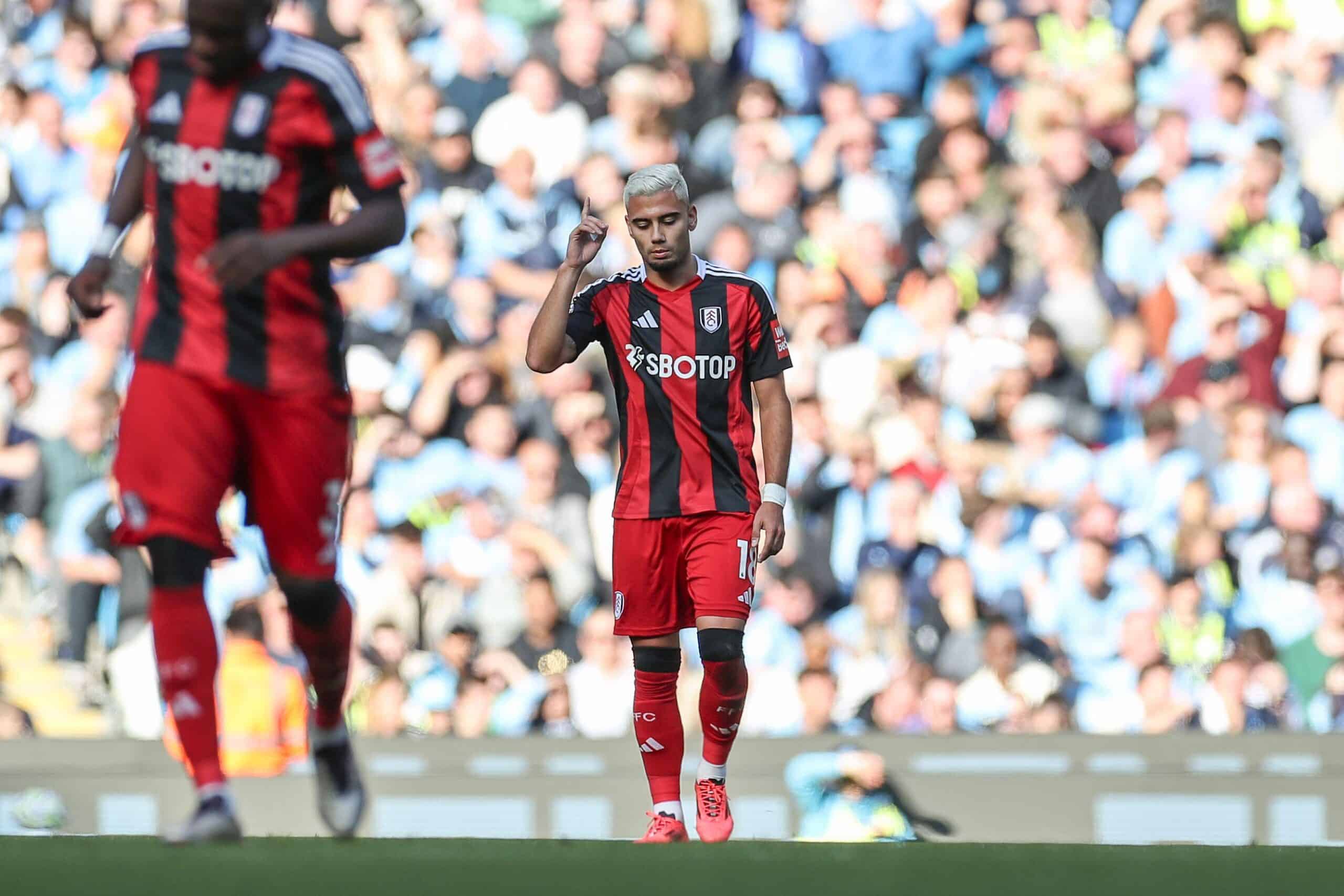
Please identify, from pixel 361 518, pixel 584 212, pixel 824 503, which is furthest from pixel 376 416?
pixel 584 212

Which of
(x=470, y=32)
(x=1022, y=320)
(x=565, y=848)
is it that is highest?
(x=470, y=32)

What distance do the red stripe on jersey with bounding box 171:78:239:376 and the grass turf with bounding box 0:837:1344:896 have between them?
1.21m

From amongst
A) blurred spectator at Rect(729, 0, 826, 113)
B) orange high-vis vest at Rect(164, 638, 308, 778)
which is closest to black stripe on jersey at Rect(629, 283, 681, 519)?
orange high-vis vest at Rect(164, 638, 308, 778)

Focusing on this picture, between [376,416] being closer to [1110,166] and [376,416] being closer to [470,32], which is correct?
[470,32]

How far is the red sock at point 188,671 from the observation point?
4797 millimetres

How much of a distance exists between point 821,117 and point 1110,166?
1.55 metres

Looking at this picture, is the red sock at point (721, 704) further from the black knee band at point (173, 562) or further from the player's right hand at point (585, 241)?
the black knee band at point (173, 562)

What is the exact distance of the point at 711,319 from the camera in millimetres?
6184

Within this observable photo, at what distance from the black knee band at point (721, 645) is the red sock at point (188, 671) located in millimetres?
1700

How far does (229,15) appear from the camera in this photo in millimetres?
4762

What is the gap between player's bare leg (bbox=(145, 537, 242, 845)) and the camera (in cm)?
480

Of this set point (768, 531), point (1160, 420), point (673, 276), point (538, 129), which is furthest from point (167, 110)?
point (538, 129)

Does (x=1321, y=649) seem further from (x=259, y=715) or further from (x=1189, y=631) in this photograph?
(x=259, y=715)

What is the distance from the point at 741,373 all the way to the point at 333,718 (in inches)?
65.4
